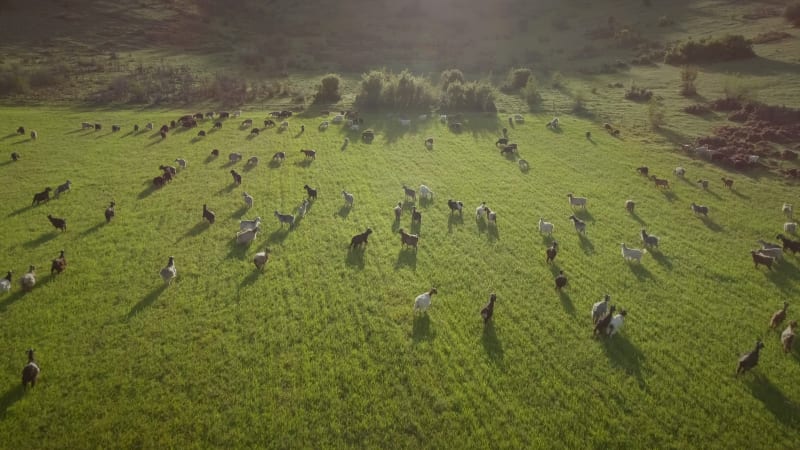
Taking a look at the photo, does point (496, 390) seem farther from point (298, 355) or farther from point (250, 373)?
point (250, 373)

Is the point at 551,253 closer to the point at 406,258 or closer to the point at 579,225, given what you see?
the point at 579,225

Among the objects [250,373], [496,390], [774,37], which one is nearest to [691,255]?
[496,390]

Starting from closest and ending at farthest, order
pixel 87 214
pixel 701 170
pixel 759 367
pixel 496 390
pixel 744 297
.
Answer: pixel 496 390, pixel 759 367, pixel 744 297, pixel 87 214, pixel 701 170

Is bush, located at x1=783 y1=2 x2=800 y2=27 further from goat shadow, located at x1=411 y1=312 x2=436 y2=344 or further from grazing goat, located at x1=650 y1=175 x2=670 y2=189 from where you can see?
goat shadow, located at x1=411 y1=312 x2=436 y2=344

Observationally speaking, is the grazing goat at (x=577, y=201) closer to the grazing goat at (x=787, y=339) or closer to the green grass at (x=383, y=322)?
the green grass at (x=383, y=322)

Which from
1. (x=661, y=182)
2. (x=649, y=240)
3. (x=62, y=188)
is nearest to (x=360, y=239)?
(x=649, y=240)

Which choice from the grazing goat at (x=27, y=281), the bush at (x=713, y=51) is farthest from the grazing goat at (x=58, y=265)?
the bush at (x=713, y=51)
